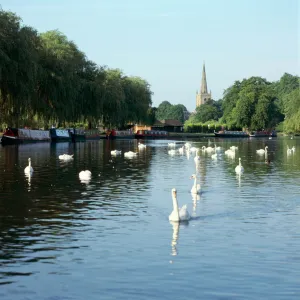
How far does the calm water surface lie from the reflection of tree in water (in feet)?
0.10

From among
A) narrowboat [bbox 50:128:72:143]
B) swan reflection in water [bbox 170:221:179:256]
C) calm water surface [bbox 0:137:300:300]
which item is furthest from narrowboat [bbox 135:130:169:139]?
swan reflection in water [bbox 170:221:179:256]

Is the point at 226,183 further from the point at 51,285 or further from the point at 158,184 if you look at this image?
the point at 51,285

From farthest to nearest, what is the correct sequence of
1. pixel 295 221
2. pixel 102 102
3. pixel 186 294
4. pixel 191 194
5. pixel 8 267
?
1. pixel 102 102
2. pixel 191 194
3. pixel 295 221
4. pixel 8 267
5. pixel 186 294

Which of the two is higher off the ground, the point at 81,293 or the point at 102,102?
the point at 102,102

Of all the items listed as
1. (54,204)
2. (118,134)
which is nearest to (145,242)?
(54,204)

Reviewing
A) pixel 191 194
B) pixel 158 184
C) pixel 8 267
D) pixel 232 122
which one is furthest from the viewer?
pixel 232 122

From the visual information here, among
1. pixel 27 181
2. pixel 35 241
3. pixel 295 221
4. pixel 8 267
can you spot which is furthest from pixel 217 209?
pixel 27 181

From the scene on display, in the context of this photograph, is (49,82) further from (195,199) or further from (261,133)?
(261,133)

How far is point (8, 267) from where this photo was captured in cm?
1233

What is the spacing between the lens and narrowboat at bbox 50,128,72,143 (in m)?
82.8

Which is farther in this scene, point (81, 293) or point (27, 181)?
point (27, 181)

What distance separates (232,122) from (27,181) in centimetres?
13914

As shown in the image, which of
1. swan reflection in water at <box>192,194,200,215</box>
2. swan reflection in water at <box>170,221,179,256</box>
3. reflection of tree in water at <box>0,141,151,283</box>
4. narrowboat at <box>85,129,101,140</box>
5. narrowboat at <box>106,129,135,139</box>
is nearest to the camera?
swan reflection in water at <box>170,221,179,256</box>

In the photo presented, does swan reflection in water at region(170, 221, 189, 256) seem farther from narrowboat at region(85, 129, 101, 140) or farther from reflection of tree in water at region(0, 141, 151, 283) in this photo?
narrowboat at region(85, 129, 101, 140)
